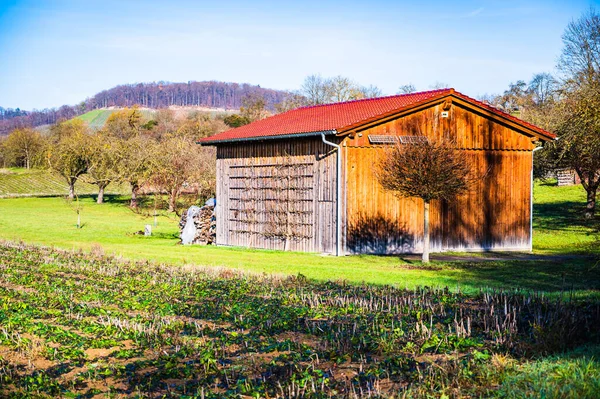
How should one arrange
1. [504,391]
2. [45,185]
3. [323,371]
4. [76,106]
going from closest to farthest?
[504,391] → [323,371] → [45,185] → [76,106]

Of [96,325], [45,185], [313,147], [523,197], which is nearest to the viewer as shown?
[96,325]

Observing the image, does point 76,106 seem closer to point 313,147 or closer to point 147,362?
point 313,147

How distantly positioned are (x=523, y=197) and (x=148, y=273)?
1602 centimetres

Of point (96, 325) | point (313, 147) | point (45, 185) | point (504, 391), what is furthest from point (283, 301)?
point (45, 185)

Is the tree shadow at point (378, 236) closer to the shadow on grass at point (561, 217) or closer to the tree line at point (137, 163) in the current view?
the shadow on grass at point (561, 217)

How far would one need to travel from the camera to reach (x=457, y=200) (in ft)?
86.8

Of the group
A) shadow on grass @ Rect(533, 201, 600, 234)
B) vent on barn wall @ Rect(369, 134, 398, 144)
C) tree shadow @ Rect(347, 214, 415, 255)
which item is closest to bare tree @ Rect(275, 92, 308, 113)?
shadow on grass @ Rect(533, 201, 600, 234)

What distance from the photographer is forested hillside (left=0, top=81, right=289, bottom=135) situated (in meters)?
163

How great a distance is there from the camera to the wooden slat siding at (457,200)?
82.2 ft

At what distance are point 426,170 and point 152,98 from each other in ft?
501

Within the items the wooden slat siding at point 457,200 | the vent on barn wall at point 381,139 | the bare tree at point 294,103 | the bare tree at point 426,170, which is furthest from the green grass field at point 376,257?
the bare tree at point 294,103

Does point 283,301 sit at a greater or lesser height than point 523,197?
lesser

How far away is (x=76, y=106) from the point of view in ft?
557

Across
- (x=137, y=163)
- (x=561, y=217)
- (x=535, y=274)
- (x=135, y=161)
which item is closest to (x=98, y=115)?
(x=135, y=161)
